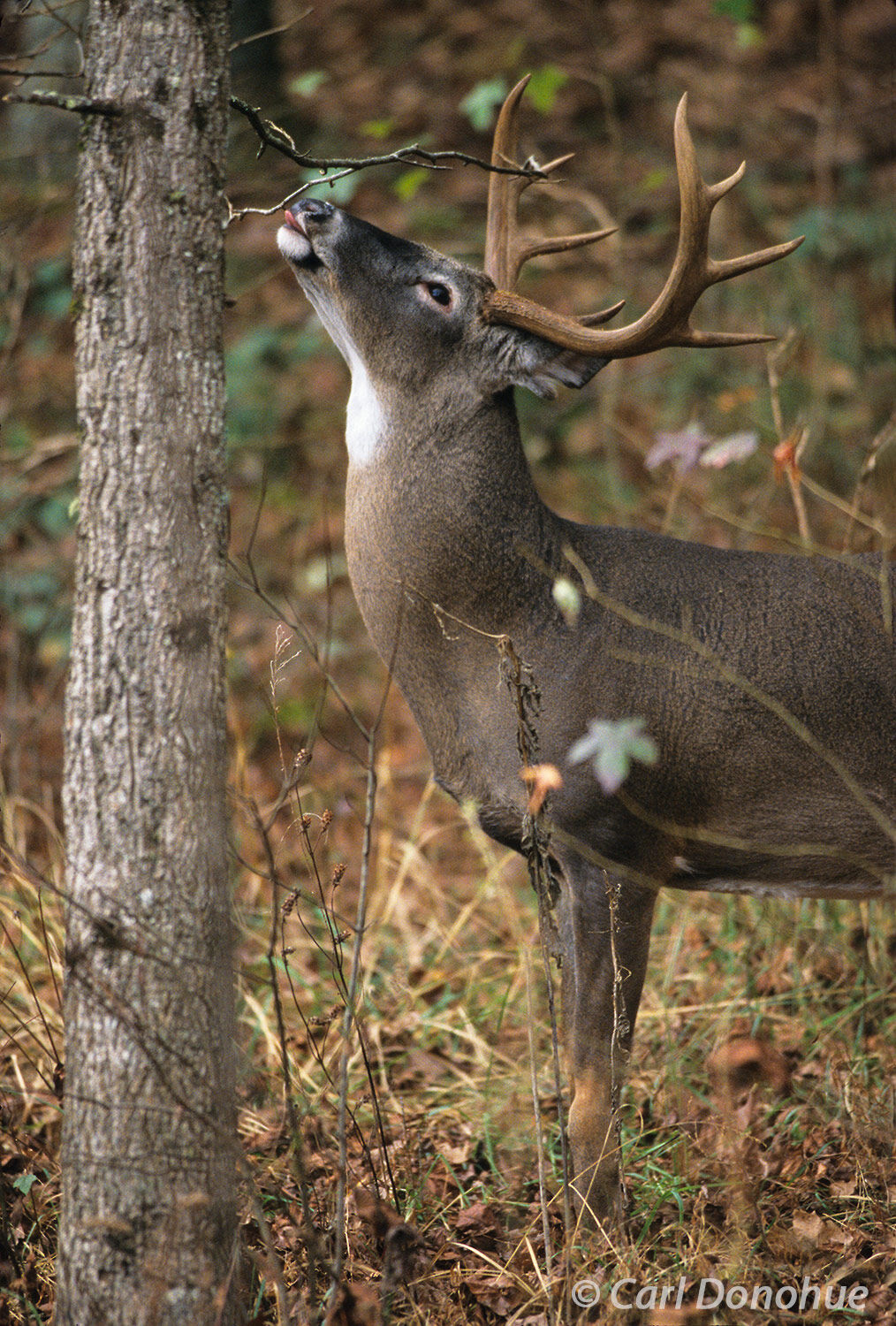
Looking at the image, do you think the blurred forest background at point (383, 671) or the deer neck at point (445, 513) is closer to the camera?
the blurred forest background at point (383, 671)

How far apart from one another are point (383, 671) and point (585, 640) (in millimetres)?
3785

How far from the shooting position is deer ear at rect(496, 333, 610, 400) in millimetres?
3756

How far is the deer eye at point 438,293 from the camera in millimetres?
3803

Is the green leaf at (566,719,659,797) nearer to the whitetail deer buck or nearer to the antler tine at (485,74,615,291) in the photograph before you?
the whitetail deer buck

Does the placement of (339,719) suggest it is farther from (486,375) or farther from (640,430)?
(486,375)

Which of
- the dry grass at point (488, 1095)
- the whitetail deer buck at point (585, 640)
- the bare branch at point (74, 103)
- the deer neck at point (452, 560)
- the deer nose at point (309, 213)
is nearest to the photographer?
the bare branch at point (74, 103)

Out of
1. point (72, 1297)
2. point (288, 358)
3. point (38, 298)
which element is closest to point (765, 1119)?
point (72, 1297)

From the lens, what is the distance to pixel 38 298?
9258mm

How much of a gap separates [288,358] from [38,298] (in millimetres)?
1847

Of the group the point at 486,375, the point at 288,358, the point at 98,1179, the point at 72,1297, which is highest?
the point at 288,358

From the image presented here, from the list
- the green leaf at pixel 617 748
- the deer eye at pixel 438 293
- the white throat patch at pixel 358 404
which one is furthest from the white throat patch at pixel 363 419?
the green leaf at pixel 617 748

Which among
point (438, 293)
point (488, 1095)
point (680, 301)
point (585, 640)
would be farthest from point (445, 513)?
point (488, 1095)

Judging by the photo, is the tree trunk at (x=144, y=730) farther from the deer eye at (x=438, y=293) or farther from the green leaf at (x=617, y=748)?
the deer eye at (x=438, y=293)

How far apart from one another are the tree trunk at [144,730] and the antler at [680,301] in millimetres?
1258
